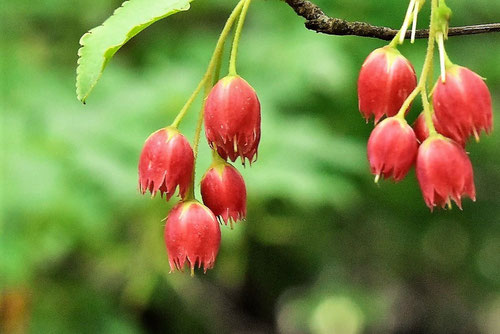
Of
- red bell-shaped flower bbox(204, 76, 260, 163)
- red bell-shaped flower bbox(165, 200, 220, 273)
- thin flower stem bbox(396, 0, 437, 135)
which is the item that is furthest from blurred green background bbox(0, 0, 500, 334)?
thin flower stem bbox(396, 0, 437, 135)

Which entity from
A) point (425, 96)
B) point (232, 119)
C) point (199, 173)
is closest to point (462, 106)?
point (425, 96)

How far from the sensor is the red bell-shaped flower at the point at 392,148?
108 centimetres

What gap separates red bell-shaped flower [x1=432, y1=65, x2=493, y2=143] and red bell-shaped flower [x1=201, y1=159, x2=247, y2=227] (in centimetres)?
30

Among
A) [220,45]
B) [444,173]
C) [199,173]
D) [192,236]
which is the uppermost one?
[220,45]

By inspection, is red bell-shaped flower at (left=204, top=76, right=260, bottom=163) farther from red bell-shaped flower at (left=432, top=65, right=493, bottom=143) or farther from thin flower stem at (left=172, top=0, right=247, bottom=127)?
red bell-shaped flower at (left=432, top=65, right=493, bottom=143)

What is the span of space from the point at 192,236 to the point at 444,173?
0.35 meters

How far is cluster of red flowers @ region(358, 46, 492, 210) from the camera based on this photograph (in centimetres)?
105

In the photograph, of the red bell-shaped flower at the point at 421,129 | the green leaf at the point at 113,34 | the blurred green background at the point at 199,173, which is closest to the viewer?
the green leaf at the point at 113,34

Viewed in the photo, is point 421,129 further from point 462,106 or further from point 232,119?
point 232,119

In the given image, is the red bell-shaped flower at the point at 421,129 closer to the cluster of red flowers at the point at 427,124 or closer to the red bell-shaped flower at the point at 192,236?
the cluster of red flowers at the point at 427,124

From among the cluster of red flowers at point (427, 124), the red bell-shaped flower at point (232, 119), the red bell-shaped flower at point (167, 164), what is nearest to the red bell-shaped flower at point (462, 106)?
the cluster of red flowers at point (427, 124)

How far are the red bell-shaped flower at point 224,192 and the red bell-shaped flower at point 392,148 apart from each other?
0.20 metres

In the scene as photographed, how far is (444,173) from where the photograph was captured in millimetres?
1073

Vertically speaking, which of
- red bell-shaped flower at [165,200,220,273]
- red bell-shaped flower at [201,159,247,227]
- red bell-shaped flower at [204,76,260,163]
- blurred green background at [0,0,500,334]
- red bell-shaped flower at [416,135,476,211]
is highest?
red bell-shaped flower at [204,76,260,163]
